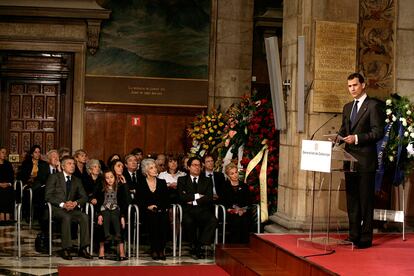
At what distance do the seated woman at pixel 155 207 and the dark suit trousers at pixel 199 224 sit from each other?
30cm

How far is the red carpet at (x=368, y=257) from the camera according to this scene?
6.37m

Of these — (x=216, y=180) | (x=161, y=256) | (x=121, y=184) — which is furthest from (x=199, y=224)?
(x=121, y=184)

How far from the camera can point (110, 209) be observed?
920 centimetres

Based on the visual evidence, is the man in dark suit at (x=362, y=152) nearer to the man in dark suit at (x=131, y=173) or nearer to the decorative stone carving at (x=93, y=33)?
the man in dark suit at (x=131, y=173)

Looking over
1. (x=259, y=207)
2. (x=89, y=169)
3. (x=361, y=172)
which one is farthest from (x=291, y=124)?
(x=89, y=169)

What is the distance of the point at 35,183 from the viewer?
35.9ft

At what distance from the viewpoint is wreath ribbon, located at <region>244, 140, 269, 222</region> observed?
33.1 ft

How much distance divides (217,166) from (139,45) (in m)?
3.51

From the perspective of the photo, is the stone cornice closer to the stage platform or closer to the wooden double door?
the wooden double door

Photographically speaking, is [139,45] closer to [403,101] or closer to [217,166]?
[217,166]

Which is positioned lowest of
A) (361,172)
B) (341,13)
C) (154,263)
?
(154,263)

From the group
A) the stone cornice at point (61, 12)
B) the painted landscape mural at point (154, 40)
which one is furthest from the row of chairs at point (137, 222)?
the stone cornice at point (61, 12)

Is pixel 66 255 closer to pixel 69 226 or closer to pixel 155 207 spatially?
pixel 69 226

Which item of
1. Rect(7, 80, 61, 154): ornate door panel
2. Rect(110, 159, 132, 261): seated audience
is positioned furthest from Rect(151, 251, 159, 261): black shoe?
Rect(7, 80, 61, 154): ornate door panel
